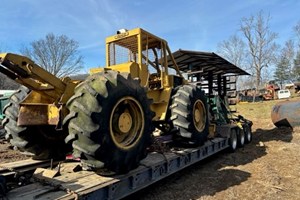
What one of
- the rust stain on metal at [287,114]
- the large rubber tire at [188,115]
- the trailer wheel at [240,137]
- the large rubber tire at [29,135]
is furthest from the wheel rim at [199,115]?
the rust stain on metal at [287,114]

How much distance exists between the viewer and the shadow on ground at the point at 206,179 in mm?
5961

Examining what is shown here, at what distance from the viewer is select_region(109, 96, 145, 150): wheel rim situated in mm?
4871

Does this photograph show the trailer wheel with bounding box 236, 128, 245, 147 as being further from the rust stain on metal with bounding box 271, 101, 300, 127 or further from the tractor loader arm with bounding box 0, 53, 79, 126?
the tractor loader arm with bounding box 0, 53, 79, 126

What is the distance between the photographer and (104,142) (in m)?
4.39

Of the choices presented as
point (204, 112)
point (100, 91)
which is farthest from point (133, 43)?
point (100, 91)

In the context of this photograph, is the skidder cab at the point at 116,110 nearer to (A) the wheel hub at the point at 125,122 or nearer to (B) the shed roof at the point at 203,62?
(A) the wheel hub at the point at 125,122

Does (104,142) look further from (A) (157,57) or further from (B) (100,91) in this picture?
(A) (157,57)

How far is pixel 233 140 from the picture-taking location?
34.2 feet

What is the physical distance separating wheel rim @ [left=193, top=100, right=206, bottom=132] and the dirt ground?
1119 mm

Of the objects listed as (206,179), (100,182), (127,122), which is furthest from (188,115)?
(100,182)

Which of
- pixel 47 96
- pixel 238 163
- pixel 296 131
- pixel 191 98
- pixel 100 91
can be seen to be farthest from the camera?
pixel 296 131

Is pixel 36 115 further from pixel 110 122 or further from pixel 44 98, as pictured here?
pixel 110 122

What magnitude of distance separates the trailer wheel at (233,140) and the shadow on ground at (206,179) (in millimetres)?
209

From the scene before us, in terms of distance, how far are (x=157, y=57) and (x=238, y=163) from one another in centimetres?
370
